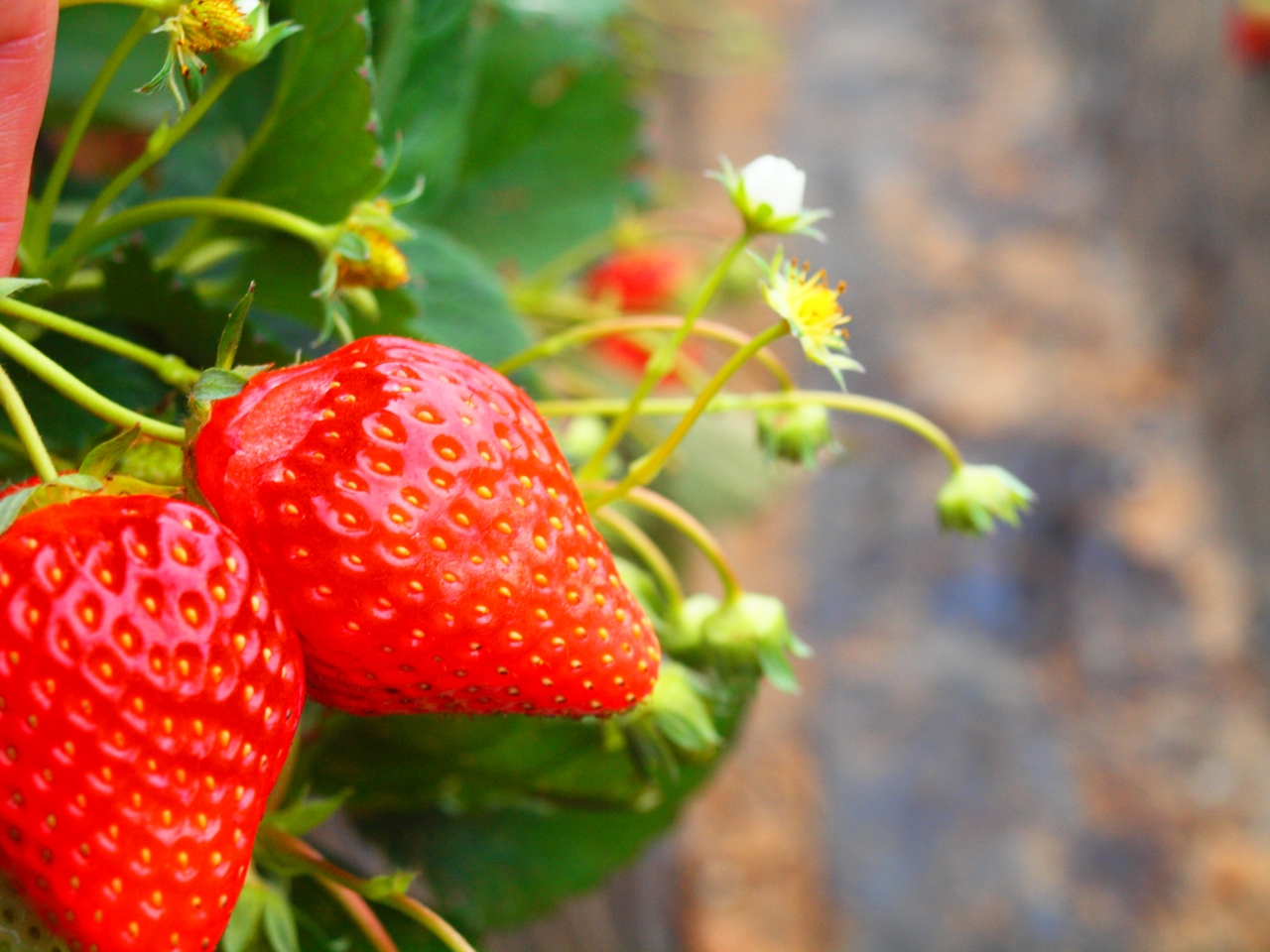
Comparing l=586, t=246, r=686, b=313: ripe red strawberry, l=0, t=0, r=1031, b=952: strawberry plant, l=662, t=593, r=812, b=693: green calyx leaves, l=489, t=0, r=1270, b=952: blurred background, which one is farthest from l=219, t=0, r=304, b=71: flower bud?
l=489, t=0, r=1270, b=952: blurred background

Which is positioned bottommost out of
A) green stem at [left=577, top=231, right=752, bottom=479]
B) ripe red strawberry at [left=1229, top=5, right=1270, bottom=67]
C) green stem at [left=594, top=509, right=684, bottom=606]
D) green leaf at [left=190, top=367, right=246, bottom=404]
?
ripe red strawberry at [left=1229, top=5, right=1270, bottom=67]

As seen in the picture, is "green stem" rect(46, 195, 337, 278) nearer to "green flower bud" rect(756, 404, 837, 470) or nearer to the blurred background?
"green flower bud" rect(756, 404, 837, 470)

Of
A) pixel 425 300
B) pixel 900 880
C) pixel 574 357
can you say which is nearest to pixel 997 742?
pixel 900 880

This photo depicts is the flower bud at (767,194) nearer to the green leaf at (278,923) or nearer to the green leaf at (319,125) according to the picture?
the green leaf at (319,125)

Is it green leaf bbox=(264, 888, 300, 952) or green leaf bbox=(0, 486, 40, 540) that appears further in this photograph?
green leaf bbox=(264, 888, 300, 952)

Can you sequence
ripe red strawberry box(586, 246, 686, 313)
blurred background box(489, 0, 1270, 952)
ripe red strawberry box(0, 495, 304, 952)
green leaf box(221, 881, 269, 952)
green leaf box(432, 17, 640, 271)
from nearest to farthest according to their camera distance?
ripe red strawberry box(0, 495, 304, 952) < green leaf box(221, 881, 269, 952) < green leaf box(432, 17, 640, 271) < ripe red strawberry box(586, 246, 686, 313) < blurred background box(489, 0, 1270, 952)

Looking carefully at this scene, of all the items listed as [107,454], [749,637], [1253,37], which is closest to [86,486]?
[107,454]

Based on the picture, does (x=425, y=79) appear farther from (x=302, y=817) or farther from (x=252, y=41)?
(x=302, y=817)

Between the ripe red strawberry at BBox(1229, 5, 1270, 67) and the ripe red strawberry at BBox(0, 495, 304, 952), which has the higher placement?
the ripe red strawberry at BBox(0, 495, 304, 952)
